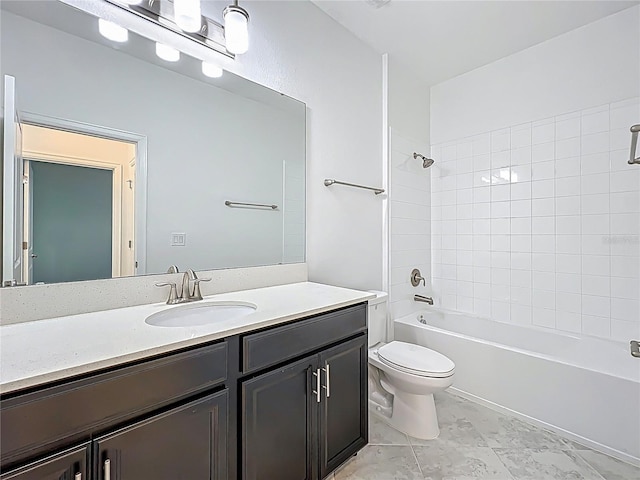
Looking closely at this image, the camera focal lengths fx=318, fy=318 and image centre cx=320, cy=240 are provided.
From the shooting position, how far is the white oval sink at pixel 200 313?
4.15 feet

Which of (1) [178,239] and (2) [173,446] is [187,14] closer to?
(1) [178,239]

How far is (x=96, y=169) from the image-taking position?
1.23 m

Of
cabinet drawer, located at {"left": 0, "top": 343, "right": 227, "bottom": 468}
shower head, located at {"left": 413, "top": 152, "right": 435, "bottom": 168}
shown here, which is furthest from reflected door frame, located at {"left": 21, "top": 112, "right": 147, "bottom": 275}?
shower head, located at {"left": 413, "top": 152, "right": 435, "bottom": 168}

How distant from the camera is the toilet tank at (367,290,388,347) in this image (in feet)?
6.91

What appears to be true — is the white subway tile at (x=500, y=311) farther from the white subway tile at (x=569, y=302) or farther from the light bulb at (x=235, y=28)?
the light bulb at (x=235, y=28)

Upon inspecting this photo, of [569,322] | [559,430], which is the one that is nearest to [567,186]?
[569,322]

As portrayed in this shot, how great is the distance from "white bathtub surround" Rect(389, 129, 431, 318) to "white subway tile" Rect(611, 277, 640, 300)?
51.2 inches

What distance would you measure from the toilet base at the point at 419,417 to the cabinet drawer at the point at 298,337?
26.6 inches

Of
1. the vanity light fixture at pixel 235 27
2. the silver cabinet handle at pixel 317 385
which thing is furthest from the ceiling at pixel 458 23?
the silver cabinet handle at pixel 317 385

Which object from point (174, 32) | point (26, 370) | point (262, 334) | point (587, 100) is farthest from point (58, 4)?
point (587, 100)

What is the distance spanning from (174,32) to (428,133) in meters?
2.35

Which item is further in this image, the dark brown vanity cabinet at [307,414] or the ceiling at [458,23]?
A: the ceiling at [458,23]

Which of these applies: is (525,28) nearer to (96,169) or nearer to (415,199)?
(415,199)

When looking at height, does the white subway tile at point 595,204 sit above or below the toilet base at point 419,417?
above
